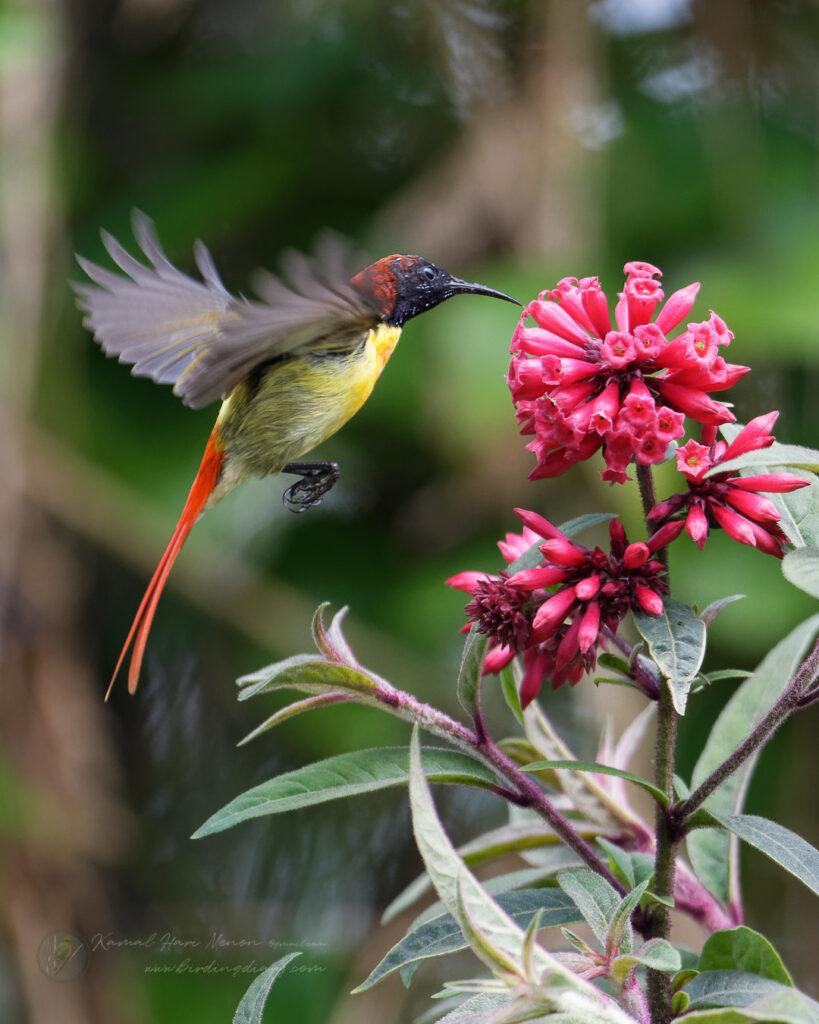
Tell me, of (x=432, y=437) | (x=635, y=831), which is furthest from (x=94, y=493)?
(x=635, y=831)

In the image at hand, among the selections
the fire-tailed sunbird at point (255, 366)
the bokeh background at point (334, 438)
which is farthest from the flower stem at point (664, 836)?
the bokeh background at point (334, 438)

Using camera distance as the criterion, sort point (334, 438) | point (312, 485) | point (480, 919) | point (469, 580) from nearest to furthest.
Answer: point (480, 919) < point (469, 580) < point (312, 485) < point (334, 438)

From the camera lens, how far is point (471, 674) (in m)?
1.17

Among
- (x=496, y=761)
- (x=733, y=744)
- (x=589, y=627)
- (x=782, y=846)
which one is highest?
(x=589, y=627)

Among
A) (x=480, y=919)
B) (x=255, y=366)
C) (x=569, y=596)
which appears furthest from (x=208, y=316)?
(x=480, y=919)

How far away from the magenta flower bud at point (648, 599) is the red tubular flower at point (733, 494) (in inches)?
2.5

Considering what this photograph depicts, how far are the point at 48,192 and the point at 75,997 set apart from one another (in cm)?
281

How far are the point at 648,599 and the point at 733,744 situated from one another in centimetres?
39

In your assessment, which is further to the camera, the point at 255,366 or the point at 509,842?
the point at 255,366

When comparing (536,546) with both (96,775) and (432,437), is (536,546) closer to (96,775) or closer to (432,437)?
(432,437)

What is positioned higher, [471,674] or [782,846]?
[471,674]

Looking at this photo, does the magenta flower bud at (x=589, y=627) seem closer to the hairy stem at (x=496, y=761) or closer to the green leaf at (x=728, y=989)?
the hairy stem at (x=496, y=761)

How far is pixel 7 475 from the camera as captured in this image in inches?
138

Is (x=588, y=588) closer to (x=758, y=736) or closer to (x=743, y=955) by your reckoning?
(x=758, y=736)
